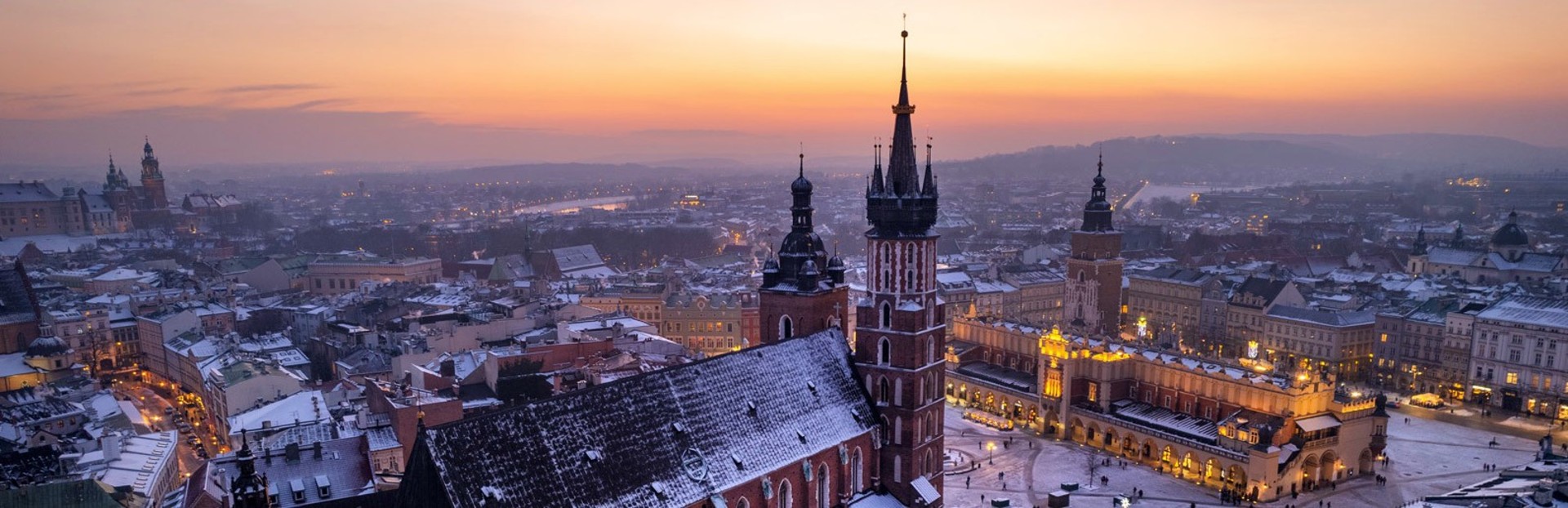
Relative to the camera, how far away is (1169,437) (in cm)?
8031

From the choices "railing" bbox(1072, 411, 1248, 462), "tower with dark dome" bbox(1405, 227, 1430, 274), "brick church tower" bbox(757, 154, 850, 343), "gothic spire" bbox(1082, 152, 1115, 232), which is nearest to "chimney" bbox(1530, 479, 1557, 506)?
"railing" bbox(1072, 411, 1248, 462)

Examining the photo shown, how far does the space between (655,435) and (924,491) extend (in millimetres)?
21188

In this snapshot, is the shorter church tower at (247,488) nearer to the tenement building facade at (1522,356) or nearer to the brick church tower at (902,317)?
the brick church tower at (902,317)

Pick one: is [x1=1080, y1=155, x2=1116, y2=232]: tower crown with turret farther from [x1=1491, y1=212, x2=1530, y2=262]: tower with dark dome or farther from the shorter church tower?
the shorter church tower

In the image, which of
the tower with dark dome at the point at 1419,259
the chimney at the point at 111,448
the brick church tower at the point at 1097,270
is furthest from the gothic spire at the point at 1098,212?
the chimney at the point at 111,448

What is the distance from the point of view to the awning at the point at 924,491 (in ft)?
183

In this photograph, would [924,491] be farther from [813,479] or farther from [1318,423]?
[1318,423]

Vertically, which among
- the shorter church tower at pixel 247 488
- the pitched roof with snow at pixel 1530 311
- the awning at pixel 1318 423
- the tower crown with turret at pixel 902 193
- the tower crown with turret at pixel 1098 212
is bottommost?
the awning at pixel 1318 423

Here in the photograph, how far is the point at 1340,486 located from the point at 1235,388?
10.8m

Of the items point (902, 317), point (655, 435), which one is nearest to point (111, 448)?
point (655, 435)

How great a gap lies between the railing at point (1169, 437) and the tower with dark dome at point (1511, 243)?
10320 centimetres

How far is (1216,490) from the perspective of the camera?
75.8 metres

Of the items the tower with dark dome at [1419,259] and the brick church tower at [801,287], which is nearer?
the brick church tower at [801,287]

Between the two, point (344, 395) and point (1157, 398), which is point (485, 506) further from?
point (1157, 398)
